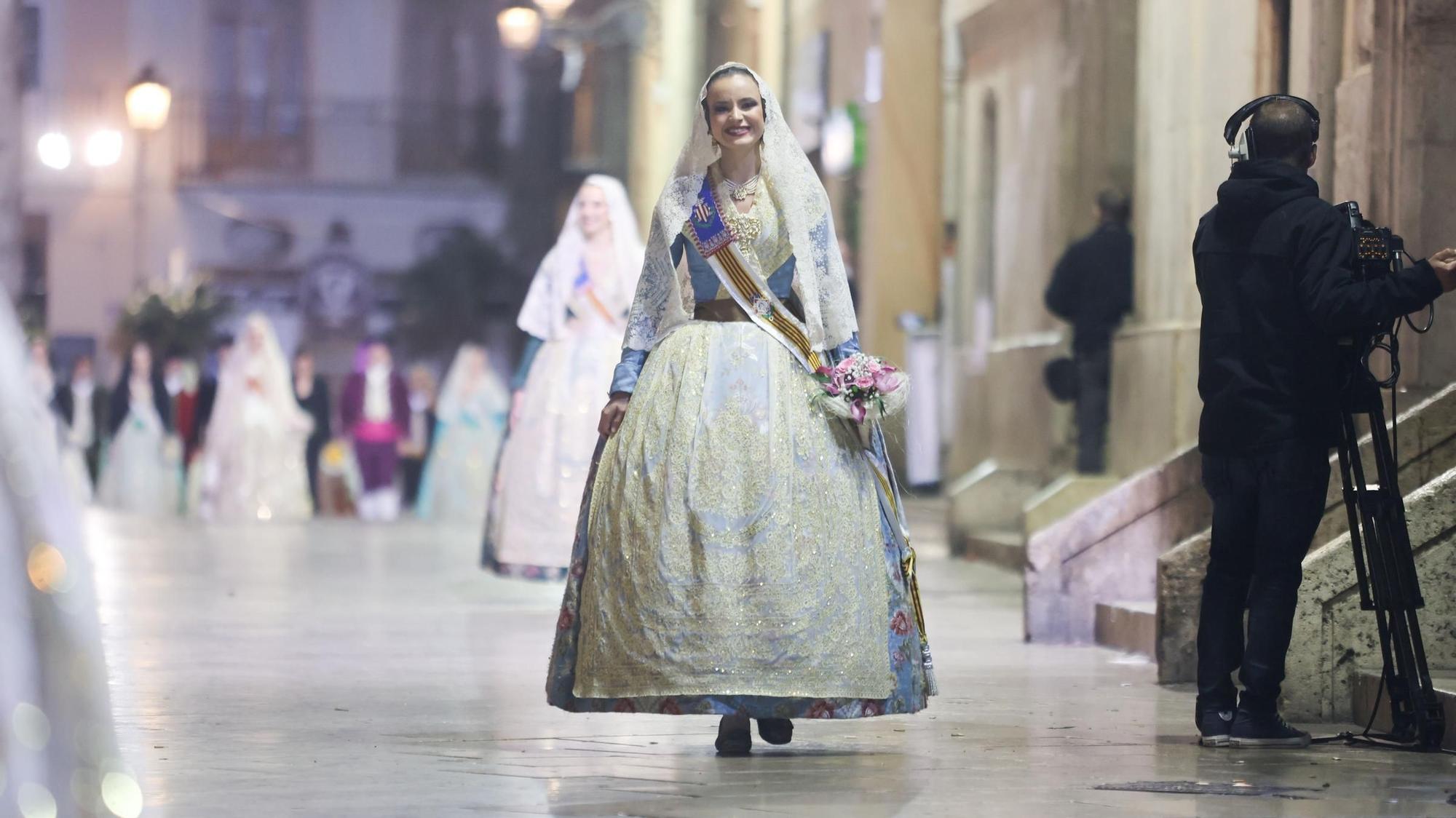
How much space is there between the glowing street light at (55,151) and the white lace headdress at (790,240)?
4272cm

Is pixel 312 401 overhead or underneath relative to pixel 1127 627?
underneath

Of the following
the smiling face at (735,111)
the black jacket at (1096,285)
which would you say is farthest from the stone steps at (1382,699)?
the black jacket at (1096,285)

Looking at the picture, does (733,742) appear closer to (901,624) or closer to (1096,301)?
(901,624)

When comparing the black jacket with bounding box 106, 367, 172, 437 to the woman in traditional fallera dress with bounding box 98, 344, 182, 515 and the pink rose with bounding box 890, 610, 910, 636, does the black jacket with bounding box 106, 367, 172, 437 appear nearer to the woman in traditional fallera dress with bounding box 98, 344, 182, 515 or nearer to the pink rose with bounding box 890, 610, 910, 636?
the woman in traditional fallera dress with bounding box 98, 344, 182, 515

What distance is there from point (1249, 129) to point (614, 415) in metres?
1.98

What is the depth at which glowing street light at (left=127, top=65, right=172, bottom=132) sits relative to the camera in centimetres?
2977

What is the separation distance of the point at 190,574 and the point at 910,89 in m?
9.67

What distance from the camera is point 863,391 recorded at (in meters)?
7.18

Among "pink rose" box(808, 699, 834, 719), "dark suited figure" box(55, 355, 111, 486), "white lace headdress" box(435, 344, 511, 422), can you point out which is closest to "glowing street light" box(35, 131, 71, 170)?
"dark suited figure" box(55, 355, 111, 486)

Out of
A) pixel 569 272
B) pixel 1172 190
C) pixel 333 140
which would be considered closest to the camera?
pixel 1172 190

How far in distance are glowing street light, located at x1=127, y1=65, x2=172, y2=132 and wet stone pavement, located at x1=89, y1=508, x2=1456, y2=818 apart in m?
18.0

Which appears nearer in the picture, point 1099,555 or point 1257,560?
point 1257,560

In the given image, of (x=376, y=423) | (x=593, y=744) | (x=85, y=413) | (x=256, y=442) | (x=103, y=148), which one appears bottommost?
(x=85, y=413)

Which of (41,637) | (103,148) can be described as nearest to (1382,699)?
(41,637)
